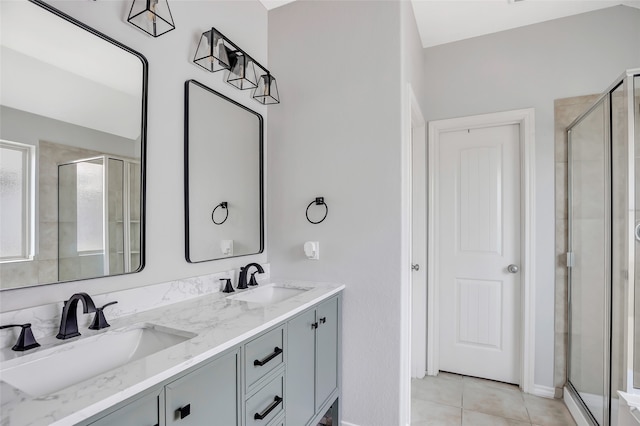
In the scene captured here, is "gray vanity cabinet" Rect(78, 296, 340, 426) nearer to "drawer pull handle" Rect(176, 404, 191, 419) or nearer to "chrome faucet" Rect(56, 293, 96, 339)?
"drawer pull handle" Rect(176, 404, 191, 419)

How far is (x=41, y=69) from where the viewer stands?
1.13 meters

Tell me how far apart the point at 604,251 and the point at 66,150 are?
Answer: 2694 mm

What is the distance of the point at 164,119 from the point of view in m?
1.56

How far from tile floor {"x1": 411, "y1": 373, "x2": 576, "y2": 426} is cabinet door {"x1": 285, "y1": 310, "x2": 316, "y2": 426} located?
3.12ft

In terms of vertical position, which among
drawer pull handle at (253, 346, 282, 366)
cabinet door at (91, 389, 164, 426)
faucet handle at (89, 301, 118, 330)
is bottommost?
drawer pull handle at (253, 346, 282, 366)

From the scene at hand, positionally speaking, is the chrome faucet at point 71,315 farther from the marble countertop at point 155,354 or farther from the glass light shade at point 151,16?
the glass light shade at point 151,16

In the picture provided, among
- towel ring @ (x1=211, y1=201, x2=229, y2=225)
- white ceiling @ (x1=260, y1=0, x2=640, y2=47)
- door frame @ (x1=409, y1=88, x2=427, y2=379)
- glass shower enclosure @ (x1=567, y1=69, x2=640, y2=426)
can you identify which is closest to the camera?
glass shower enclosure @ (x1=567, y1=69, x2=640, y2=426)

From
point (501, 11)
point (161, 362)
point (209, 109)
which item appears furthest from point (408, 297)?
point (501, 11)

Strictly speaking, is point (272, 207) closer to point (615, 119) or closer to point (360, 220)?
point (360, 220)

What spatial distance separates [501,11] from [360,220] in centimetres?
191

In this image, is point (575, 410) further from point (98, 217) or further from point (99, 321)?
point (98, 217)

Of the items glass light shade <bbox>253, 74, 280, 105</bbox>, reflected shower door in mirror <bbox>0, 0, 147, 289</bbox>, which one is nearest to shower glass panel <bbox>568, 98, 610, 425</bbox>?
glass light shade <bbox>253, 74, 280, 105</bbox>

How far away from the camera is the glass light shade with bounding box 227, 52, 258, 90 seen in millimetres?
1901

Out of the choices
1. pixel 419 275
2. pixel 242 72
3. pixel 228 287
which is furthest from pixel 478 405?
pixel 242 72
